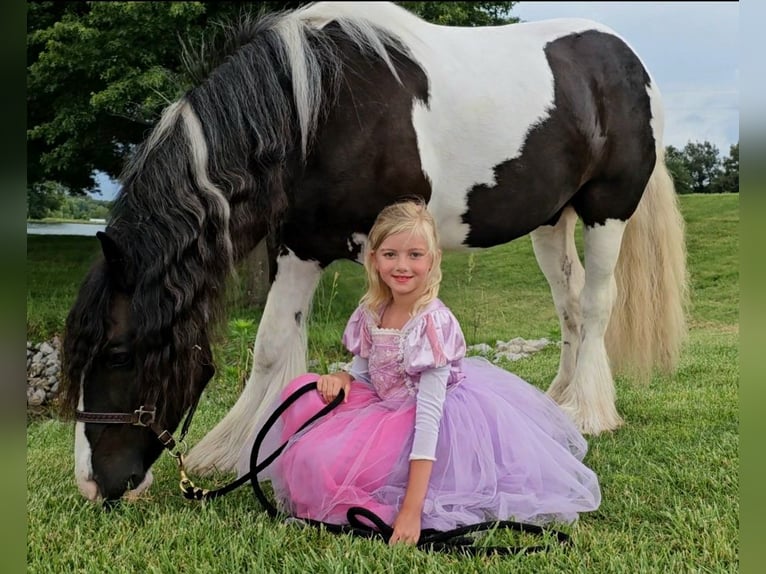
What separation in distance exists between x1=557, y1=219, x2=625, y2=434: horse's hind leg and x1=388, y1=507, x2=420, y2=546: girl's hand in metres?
1.46

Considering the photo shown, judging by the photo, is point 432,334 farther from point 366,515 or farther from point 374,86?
Answer: point 374,86

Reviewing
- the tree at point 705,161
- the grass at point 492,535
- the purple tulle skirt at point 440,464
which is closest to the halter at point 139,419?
the grass at point 492,535

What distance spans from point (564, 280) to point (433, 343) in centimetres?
183

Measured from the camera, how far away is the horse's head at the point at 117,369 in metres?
1.72

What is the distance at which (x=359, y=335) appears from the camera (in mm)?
2016

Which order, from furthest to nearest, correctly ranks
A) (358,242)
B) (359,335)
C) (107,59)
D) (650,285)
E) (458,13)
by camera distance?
(107,59), (458,13), (650,285), (358,242), (359,335)

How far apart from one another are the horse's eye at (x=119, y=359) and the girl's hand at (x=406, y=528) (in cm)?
84

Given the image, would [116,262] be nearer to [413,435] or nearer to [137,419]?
[137,419]

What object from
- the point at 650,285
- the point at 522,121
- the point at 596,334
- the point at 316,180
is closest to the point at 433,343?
the point at 316,180

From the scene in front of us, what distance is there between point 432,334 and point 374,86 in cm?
90

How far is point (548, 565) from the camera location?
1495 millimetres

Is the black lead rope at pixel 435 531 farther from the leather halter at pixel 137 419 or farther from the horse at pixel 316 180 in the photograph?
the horse at pixel 316 180

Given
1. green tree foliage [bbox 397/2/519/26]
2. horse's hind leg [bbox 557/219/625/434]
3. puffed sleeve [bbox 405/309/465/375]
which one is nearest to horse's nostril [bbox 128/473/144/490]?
puffed sleeve [bbox 405/309/465/375]

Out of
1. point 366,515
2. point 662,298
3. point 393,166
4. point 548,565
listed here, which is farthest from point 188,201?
point 662,298
